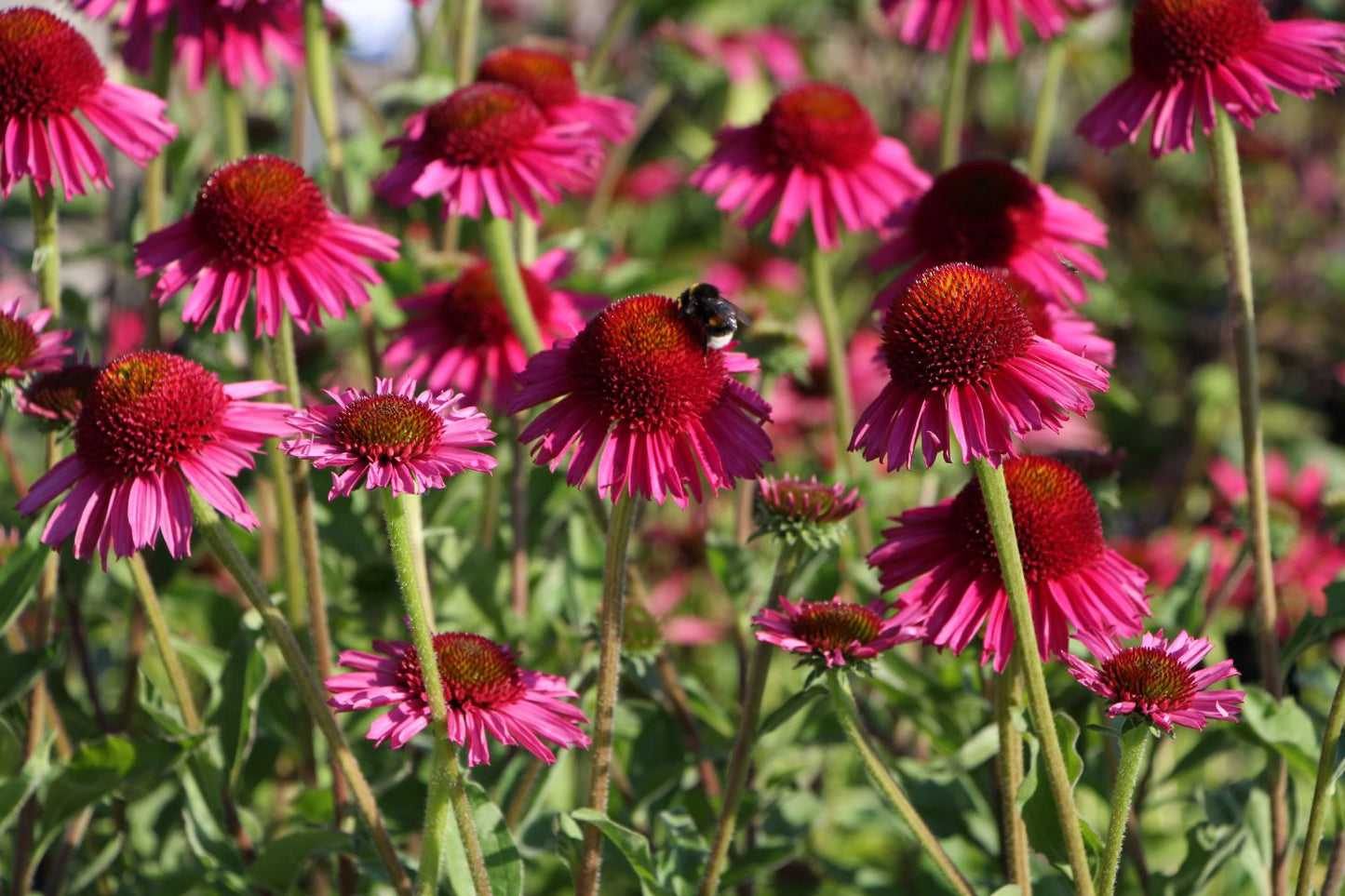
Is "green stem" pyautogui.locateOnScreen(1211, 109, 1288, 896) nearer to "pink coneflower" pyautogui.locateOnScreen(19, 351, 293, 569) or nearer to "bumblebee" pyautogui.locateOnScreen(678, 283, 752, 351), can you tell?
"bumblebee" pyautogui.locateOnScreen(678, 283, 752, 351)

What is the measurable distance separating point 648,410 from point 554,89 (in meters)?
1.09

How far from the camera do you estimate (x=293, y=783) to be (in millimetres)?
2361

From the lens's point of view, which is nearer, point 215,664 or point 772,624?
point 772,624

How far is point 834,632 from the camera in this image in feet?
4.80

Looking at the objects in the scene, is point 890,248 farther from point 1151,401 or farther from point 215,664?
point 1151,401

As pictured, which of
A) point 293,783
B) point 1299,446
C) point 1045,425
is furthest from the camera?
point 1299,446

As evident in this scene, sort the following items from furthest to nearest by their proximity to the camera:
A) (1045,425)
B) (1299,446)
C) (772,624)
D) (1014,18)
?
(1299,446) < (1014,18) < (772,624) < (1045,425)

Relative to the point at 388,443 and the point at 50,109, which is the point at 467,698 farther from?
the point at 50,109

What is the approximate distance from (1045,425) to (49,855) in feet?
5.70

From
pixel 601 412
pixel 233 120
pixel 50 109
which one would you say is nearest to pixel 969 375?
pixel 601 412

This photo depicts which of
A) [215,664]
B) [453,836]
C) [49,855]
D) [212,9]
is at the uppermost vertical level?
[212,9]

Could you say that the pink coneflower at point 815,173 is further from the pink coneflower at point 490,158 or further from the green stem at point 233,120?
the green stem at point 233,120

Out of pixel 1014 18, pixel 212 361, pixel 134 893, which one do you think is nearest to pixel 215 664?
pixel 134 893

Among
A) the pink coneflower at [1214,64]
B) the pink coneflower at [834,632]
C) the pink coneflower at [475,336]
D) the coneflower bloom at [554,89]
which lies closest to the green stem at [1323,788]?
the pink coneflower at [834,632]
